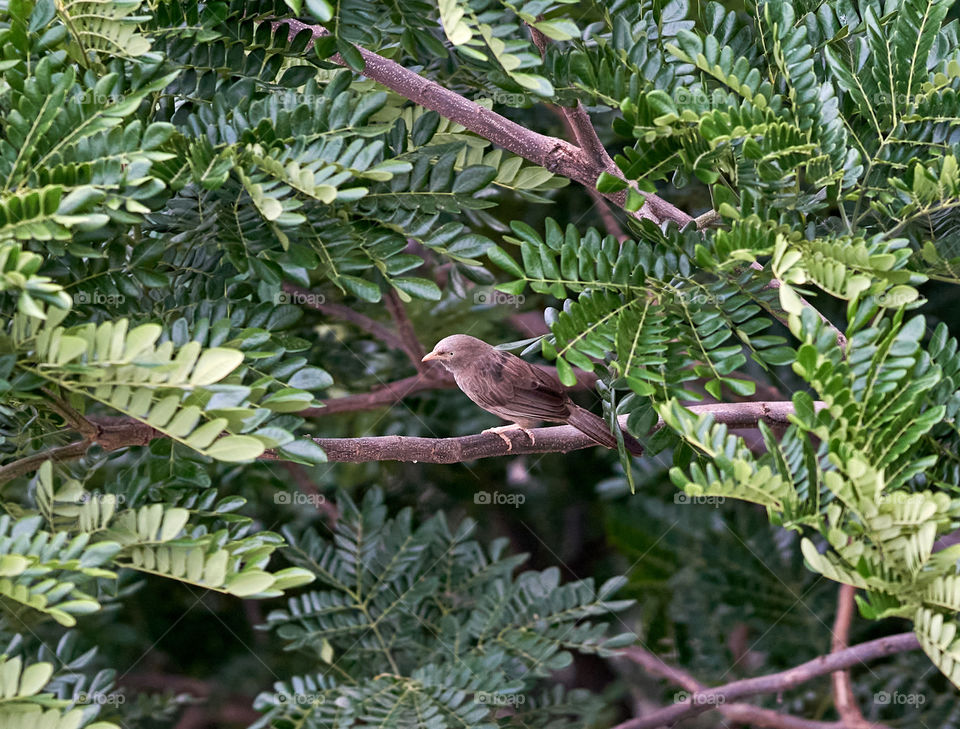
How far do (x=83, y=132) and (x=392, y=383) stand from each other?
142 centimetres

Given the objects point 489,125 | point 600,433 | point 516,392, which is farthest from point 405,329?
point 489,125

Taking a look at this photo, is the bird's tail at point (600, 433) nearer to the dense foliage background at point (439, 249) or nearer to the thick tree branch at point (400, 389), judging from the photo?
A: the dense foliage background at point (439, 249)

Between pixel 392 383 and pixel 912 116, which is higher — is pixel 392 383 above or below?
below

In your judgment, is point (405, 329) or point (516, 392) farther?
point (405, 329)

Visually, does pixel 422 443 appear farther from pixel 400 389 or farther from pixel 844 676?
pixel 844 676

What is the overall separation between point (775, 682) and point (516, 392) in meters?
0.92

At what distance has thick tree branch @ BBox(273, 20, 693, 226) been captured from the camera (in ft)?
3.64

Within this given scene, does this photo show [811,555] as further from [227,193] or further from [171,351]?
[227,193]

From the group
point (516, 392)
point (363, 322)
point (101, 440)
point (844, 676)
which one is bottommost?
point (844, 676)

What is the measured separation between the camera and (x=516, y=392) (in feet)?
5.05

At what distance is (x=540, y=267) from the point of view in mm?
979

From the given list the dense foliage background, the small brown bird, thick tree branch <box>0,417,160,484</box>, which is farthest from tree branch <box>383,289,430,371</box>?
thick tree branch <box>0,417,160,484</box>

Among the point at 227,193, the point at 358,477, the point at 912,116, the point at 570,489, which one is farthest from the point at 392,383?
the point at 912,116

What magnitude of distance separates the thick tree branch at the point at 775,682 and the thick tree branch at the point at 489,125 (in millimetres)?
1072
